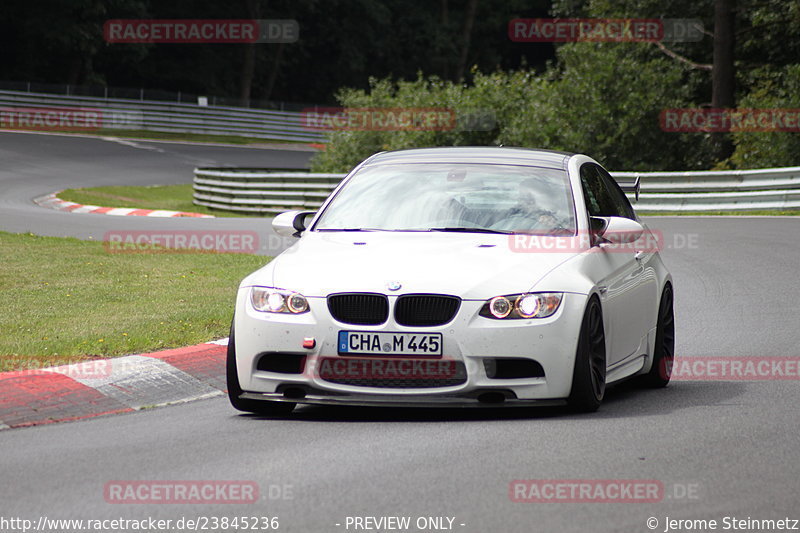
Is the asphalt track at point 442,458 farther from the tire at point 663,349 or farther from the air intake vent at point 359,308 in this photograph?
the air intake vent at point 359,308

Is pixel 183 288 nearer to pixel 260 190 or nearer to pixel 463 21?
pixel 260 190

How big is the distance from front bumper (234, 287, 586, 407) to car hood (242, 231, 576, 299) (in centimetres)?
12

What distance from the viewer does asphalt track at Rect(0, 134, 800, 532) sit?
5184 millimetres

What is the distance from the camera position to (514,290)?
693 cm

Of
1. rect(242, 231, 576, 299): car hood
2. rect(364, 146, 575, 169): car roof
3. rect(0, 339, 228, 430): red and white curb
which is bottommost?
rect(0, 339, 228, 430): red and white curb

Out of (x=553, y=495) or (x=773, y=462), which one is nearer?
(x=553, y=495)

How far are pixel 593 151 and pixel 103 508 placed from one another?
27.0 meters

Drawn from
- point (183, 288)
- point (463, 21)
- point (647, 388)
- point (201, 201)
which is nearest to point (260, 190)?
point (201, 201)

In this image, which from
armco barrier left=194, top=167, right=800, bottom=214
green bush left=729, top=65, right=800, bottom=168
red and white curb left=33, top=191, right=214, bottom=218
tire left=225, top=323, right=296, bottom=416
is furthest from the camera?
green bush left=729, top=65, right=800, bottom=168

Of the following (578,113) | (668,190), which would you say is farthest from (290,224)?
(578,113)

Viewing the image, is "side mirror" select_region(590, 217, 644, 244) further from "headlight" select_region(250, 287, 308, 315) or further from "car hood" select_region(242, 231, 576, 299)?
"headlight" select_region(250, 287, 308, 315)

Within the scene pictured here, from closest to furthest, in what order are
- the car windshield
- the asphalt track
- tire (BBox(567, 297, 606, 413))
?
the asphalt track → tire (BBox(567, 297, 606, 413)) → the car windshield

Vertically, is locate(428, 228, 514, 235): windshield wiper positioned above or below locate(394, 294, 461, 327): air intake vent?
above

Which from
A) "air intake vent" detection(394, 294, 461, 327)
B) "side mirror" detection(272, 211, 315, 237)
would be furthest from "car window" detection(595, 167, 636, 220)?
"air intake vent" detection(394, 294, 461, 327)
